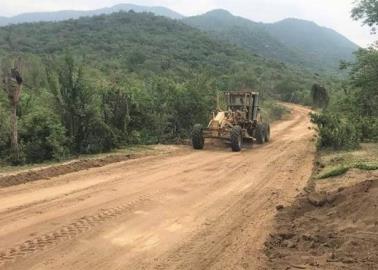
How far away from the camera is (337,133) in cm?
1967

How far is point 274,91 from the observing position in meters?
77.1

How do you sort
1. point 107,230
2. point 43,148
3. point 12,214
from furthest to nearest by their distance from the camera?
point 43,148 → point 12,214 → point 107,230

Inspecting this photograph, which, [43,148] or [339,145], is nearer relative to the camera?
[43,148]

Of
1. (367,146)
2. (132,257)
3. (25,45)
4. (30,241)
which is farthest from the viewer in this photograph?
(25,45)

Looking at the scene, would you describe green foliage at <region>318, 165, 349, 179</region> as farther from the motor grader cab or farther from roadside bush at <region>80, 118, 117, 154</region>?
roadside bush at <region>80, 118, 117, 154</region>

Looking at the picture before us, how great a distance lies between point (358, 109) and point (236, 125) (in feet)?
24.2

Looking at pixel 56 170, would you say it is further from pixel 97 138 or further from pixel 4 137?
pixel 97 138

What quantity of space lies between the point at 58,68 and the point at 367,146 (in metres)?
10.9

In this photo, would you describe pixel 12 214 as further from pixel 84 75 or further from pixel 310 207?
pixel 84 75

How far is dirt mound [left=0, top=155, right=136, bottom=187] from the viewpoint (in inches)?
520

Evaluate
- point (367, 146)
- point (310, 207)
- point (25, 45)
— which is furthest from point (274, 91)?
point (310, 207)

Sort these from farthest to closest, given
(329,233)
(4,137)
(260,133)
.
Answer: (260,133) < (4,137) < (329,233)

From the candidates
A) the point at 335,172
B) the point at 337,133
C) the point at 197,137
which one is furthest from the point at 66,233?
the point at 197,137

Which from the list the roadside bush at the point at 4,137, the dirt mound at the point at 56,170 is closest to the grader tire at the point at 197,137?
the dirt mound at the point at 56,170
